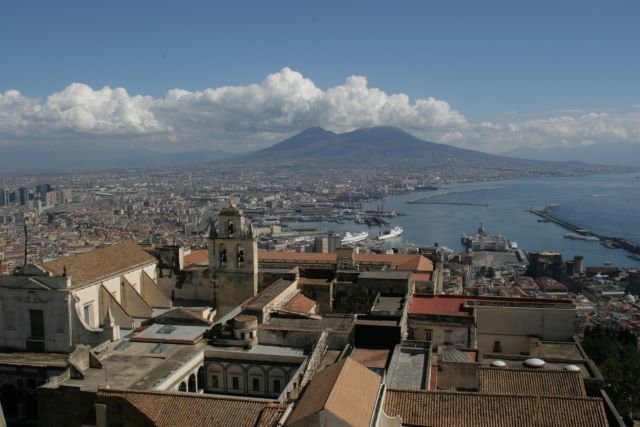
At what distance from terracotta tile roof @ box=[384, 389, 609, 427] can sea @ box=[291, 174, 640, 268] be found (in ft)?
229

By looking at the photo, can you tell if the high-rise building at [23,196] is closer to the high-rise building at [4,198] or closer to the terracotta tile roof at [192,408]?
the high-rise building at [4,198]

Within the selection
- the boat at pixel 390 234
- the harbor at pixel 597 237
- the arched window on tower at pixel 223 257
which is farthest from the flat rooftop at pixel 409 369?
the boat at pixel 390 234

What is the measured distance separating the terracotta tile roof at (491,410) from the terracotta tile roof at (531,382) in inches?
60.5

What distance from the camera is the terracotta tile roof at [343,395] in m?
9.61

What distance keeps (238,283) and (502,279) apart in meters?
45.9

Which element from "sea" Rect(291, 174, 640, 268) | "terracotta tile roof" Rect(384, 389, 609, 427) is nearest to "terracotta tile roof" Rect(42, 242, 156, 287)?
"terracotta tile roof" Rect(384, 389, 609, 427)

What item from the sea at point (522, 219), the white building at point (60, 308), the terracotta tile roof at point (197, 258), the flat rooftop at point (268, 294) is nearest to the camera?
the white building at point (60, 308)

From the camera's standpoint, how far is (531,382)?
14.5 meters

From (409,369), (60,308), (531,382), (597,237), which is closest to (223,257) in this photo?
(60,308)

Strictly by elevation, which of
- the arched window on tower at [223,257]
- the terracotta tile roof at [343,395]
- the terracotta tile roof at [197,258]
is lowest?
the terracotta tile roof at [197,258]

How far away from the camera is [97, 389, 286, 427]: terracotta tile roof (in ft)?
41.0

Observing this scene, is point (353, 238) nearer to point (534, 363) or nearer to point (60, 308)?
point (60, 308)

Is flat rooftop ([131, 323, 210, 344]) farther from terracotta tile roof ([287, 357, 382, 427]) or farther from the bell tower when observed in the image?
terracotta tile roof ([287, 357, 382, 427])

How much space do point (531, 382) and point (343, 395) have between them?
6.66 m
